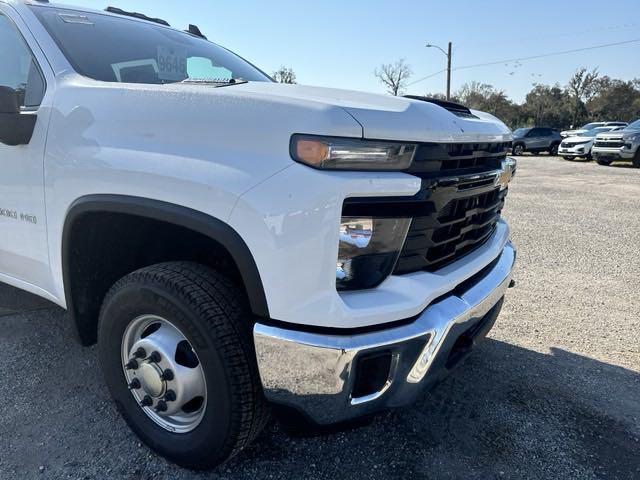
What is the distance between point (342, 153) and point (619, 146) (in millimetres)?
19130

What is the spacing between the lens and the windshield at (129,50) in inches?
91.2

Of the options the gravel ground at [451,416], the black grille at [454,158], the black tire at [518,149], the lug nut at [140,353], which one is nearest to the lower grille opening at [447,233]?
the black grille at [454,158]

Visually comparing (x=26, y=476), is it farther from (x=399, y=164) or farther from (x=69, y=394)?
(x=399, y=164)

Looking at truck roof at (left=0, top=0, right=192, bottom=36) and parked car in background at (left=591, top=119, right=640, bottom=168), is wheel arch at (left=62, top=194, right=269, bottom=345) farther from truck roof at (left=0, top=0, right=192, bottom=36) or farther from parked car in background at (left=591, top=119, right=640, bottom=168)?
parked car in background at (left=591, top=119, right=640, bottom=168)

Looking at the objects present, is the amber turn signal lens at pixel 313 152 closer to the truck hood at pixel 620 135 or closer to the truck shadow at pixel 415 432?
the truck shadow at pixel 415 432

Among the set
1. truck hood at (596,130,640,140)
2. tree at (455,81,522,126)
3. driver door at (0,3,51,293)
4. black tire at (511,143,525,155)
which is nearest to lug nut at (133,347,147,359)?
driver door at (0,3,51,293)

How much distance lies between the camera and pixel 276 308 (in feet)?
5.24

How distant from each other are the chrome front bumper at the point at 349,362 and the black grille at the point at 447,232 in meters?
0.18

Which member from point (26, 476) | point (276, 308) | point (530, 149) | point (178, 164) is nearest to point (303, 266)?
point (276, 308)

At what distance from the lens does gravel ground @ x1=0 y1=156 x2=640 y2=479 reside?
2076mm

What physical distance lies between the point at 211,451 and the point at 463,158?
5.03 feet

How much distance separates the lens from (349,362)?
155 cm

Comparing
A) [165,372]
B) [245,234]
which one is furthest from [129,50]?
[165,372]

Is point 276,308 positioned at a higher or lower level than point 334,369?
higher
